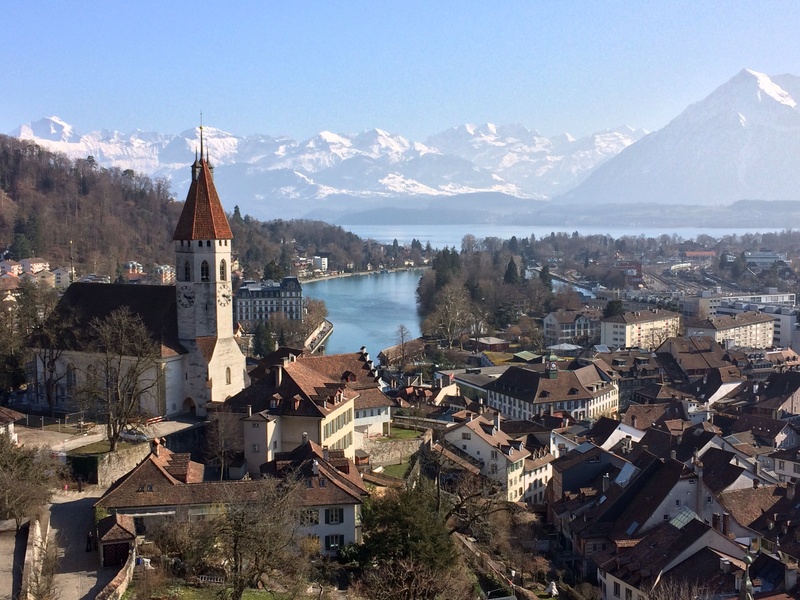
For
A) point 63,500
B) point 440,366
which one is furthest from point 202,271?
point 440,366

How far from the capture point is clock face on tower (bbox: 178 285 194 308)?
84.6 feet

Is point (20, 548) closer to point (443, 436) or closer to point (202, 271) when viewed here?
point (202, 271)

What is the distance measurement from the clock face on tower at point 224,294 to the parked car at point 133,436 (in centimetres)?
459

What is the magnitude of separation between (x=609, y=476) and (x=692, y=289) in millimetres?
76398

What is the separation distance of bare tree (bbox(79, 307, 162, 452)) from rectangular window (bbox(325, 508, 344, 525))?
7668 mm

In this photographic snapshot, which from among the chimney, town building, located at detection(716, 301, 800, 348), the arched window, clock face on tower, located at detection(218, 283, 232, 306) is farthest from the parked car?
town building, located at detection(716, 301, 800, 348)

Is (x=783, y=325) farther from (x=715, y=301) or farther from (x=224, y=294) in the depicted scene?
(x=224, y=294)

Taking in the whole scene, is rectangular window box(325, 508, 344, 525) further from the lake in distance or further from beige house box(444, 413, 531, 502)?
the lake in distance

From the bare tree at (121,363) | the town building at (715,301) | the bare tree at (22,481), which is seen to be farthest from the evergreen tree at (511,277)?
the bare tree at (22,481)

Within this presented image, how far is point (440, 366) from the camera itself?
48500 millimetres

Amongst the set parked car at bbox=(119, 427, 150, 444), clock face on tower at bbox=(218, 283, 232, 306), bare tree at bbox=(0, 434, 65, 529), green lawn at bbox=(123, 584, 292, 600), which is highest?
clock face on tower at bbox=(218, 283, 232, 306)

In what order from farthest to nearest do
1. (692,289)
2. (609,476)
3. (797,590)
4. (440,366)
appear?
(692,289)
(440,366)
(609,476)
(797,590)

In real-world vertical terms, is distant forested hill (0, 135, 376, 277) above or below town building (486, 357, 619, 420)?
above

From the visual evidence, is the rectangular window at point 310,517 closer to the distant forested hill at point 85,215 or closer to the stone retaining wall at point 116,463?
the stone retaining wall at point 116,463
